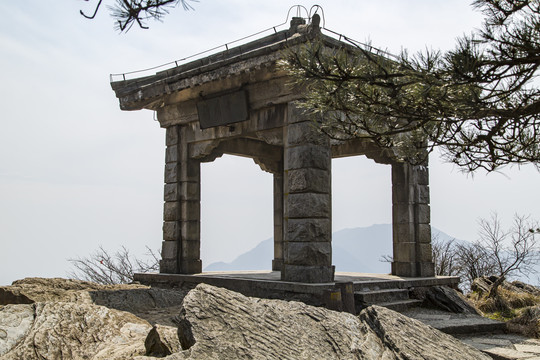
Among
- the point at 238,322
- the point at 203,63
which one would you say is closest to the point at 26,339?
the point at 238,322

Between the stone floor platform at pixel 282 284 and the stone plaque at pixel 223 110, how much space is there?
2.79m

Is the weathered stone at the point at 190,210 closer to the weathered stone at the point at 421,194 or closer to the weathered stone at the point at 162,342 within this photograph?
the weathered stone at the point at 421,194

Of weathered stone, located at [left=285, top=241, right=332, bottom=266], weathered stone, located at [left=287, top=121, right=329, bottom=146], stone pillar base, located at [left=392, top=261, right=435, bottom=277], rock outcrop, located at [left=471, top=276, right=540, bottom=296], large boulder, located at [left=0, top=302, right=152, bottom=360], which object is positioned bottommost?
rock outcrop, located at [left=471, top=276, right=540, bottom=296]

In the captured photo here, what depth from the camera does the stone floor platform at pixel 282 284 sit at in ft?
25.8

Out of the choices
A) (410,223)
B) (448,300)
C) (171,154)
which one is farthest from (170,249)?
(448,300)

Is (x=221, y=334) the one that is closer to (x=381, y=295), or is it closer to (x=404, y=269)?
(x=381, y=295)

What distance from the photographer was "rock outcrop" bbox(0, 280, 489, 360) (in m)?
3.24

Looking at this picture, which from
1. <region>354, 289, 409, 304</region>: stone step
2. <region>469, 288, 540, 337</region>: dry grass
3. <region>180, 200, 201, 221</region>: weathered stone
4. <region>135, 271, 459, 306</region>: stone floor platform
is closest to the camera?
<region>135, 271, 459, 306</region>: stone floor platform

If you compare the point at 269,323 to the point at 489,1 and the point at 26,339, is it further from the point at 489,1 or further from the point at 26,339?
the point at 489,1

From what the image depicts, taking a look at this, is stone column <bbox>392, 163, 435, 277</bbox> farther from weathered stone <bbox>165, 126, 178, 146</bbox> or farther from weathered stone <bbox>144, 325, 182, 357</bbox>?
weathered stone <bbox>144, 325, 182, 357</bbox>

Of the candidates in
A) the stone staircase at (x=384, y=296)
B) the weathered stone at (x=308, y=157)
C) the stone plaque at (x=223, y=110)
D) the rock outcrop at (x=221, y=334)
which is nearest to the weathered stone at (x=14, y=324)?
the rock outcrop at (x=221, y=334)

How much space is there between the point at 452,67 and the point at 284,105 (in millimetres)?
4394

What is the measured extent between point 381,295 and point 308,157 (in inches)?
95.8

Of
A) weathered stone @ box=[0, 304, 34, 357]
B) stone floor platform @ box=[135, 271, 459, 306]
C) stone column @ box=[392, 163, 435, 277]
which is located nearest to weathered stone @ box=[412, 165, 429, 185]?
stone column @ box=[392, 163, 435, 277]
